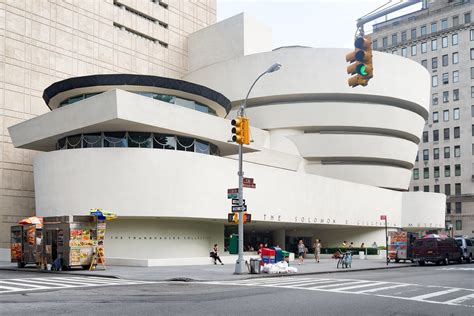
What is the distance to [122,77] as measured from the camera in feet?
146

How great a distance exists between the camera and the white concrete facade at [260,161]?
40.8 metres

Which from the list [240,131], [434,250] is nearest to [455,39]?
[434,250]

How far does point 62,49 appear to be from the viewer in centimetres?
5747

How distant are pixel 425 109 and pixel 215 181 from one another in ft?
127

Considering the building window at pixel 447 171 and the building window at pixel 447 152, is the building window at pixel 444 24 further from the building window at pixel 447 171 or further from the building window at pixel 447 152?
the building window at pixel 447 171

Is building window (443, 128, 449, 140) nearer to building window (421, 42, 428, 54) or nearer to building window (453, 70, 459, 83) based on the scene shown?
building window (453, 70, 459, 83)

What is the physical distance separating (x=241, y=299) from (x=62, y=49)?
46458mm

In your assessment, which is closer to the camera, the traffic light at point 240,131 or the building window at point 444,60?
the traffic light at point 240,131

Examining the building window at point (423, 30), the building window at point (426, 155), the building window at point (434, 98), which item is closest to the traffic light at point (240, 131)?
the building window at point (434, 98)

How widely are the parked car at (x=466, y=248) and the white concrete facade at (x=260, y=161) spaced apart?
13707mm

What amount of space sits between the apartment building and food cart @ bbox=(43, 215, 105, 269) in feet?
288

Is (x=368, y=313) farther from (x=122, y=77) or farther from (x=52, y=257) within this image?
(x=122, y=77)

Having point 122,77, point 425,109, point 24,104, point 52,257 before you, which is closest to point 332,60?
point 425,109

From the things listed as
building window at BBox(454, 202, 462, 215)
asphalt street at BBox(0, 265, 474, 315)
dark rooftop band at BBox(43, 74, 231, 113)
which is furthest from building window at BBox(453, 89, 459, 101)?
asphalt street at BBox(0, 265, 474, 315)
